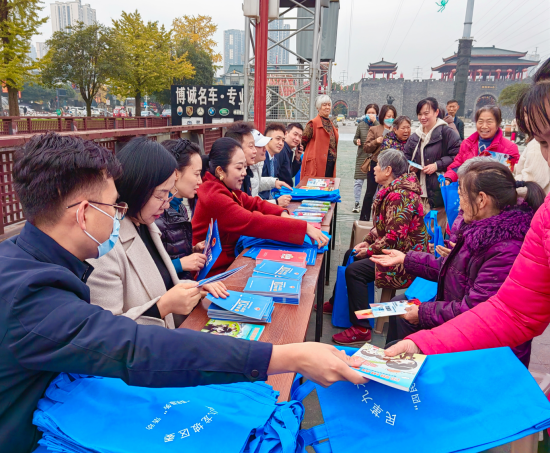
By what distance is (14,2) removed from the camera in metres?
16.1

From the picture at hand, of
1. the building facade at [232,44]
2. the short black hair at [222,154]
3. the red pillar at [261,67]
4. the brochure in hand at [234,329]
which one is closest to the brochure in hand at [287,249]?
the short black hair at [222,154]

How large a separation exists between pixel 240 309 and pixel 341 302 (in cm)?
187

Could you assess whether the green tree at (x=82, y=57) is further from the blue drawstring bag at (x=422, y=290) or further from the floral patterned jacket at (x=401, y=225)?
the blue drawstring bag at (x=422, y=290)

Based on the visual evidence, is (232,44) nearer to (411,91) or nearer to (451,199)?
(411,91)

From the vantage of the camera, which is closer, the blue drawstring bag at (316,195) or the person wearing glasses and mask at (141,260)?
the person wearing glasses and mask at (141,260)

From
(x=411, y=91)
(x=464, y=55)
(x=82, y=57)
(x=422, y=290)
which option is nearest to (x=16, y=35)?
(x=82, y=57)

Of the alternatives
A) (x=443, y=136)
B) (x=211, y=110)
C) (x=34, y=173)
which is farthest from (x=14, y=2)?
(x=34, y=173)

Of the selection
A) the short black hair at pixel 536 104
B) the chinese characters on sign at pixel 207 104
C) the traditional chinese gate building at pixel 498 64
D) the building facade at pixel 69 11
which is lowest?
the short black hair at pixel 536 104

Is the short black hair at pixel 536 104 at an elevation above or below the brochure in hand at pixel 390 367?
above

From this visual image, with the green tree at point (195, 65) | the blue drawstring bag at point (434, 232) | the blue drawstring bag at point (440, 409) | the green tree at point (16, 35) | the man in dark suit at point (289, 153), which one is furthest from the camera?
the green tree at point (195, 65)

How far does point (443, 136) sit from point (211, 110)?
10.6m

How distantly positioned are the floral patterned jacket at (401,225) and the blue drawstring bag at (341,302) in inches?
14.0

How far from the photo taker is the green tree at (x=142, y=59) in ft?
84.1

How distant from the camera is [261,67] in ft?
19.0
